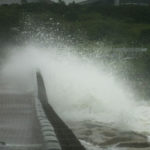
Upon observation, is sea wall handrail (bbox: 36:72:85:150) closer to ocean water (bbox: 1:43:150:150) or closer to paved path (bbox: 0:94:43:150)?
paved path (bbox: 0:94:43:150)

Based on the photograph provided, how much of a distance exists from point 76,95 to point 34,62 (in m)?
13.2

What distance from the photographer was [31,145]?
12102 millimetres

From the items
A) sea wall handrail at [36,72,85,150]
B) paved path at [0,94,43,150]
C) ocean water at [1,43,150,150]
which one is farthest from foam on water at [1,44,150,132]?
sea wall handrail at [36,72,85,150]

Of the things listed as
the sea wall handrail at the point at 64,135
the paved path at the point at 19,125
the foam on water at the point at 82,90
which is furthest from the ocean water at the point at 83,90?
the sea wall handrail at the point at 64,135

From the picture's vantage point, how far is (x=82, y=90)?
110ft

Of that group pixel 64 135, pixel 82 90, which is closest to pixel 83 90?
pixel 82 90

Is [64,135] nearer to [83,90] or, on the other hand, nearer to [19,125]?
[19,125]

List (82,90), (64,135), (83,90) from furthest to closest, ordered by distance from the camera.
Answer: (83,90)
(82,90)
(64,135)

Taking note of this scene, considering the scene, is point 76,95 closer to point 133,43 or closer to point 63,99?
point 63,99

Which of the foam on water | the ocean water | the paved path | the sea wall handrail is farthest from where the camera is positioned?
the foam on water

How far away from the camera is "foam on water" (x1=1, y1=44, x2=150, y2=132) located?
24.8 metres

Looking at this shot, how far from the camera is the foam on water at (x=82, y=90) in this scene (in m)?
24.8

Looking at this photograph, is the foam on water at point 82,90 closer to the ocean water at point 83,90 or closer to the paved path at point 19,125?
the ocean water at point 83,90

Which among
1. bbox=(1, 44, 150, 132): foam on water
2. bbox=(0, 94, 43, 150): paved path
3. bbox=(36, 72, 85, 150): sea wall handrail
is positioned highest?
bbox=(36, 72, 85, 150): sea wall handrail
